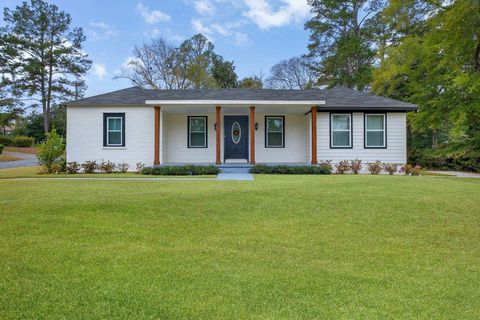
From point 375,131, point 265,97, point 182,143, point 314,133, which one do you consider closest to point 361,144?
point 375,131

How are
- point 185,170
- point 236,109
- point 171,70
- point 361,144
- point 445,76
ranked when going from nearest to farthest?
point 445,76 < point 185,170 < point 361,144 < point 236,109 < point 171,70

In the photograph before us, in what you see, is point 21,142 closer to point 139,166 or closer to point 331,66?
point 139,166

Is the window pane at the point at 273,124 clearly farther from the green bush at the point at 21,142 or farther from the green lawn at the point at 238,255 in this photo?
the green bush at the point at 21,142

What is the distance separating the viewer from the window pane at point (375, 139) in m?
15.8

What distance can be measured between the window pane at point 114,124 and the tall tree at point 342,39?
18.4m

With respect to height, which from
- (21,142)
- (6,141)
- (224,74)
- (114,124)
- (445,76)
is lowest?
(114,124)

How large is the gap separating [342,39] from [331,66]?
2193 millimetres

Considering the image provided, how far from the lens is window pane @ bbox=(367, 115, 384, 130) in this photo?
1584 cm

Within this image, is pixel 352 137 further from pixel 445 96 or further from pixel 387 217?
pixel 387 217

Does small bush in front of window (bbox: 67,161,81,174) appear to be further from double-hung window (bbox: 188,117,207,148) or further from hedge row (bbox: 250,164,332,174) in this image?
hedge row (bbox: 250,164,332,174)

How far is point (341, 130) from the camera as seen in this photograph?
52.0ft

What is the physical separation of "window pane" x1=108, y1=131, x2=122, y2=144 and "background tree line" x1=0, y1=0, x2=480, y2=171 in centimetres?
1283

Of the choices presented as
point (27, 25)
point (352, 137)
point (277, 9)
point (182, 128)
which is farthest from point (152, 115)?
point (27, 25)

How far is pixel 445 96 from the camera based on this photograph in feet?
48.4
